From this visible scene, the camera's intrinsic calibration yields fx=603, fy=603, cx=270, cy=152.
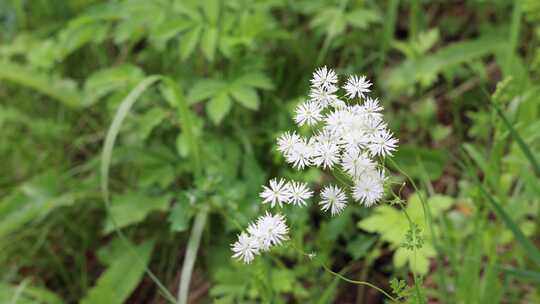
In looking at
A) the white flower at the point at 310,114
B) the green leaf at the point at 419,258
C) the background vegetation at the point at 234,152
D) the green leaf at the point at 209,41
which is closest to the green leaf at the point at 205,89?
the background vegetation at the point at 234,152

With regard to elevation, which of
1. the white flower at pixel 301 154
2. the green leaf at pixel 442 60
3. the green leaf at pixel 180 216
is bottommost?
the white flower at pixel 301 154

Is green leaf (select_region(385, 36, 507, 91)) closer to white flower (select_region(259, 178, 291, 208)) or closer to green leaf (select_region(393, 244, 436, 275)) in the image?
green leaf (select_region(393, 244, 436, 275))

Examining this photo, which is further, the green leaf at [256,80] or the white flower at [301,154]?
the green leaf at [256,80]

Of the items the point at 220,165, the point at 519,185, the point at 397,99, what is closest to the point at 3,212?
A: the point at 220,165

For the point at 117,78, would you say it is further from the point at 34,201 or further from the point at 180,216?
the point at 180,216

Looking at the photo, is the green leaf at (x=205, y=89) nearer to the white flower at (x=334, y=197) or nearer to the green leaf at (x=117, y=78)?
the green leaf at (x=117, y=78)

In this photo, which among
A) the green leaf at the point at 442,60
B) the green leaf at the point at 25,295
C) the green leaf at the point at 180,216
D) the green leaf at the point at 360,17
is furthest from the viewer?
the green leaf at the point at 442,60
